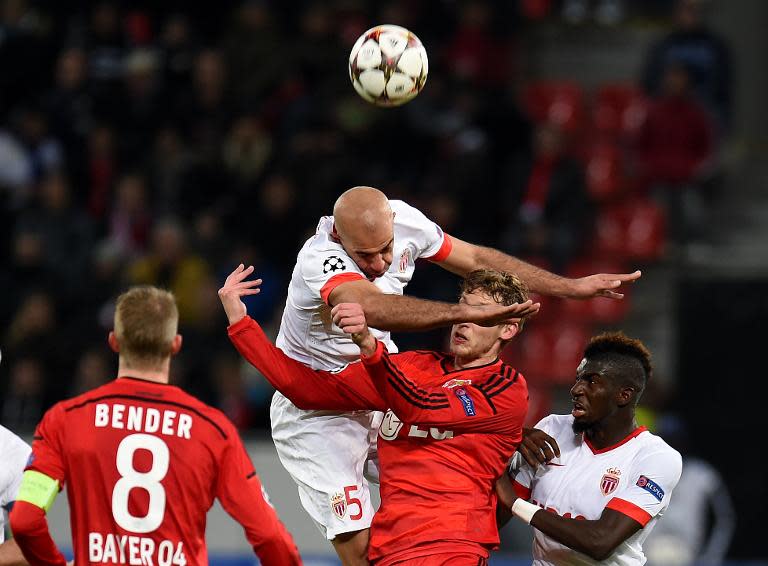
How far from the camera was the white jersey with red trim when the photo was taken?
5.89 m

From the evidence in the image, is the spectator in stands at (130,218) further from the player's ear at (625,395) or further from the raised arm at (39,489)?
the raised arm at (39,489)

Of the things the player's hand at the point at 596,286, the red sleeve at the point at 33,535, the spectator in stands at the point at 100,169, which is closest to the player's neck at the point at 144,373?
the red sleeve at the point at 33,535

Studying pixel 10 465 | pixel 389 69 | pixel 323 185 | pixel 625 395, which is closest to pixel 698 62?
pixel 323 185

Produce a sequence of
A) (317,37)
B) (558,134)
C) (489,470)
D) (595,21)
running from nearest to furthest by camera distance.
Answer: (489,470) → (558,134) → (317,37) → (595,21)

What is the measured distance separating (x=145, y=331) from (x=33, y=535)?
0.85 m

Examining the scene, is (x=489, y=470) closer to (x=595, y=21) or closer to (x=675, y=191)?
(x=675, y=191)

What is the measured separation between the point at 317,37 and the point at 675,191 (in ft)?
12.5

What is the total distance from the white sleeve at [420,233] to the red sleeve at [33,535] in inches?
87.9

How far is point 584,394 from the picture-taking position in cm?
600

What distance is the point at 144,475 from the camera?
16.7 ft

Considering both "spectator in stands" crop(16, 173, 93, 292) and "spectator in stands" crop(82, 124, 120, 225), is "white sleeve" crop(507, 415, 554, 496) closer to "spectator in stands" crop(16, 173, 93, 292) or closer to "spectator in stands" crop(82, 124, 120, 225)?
"spectator in stands" crop(16, 173, 93, 292)

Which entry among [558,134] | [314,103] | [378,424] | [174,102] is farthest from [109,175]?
[378,424]

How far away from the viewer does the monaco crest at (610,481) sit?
600 centimetres

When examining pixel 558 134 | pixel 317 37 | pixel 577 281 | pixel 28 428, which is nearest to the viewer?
pixel 577 281
